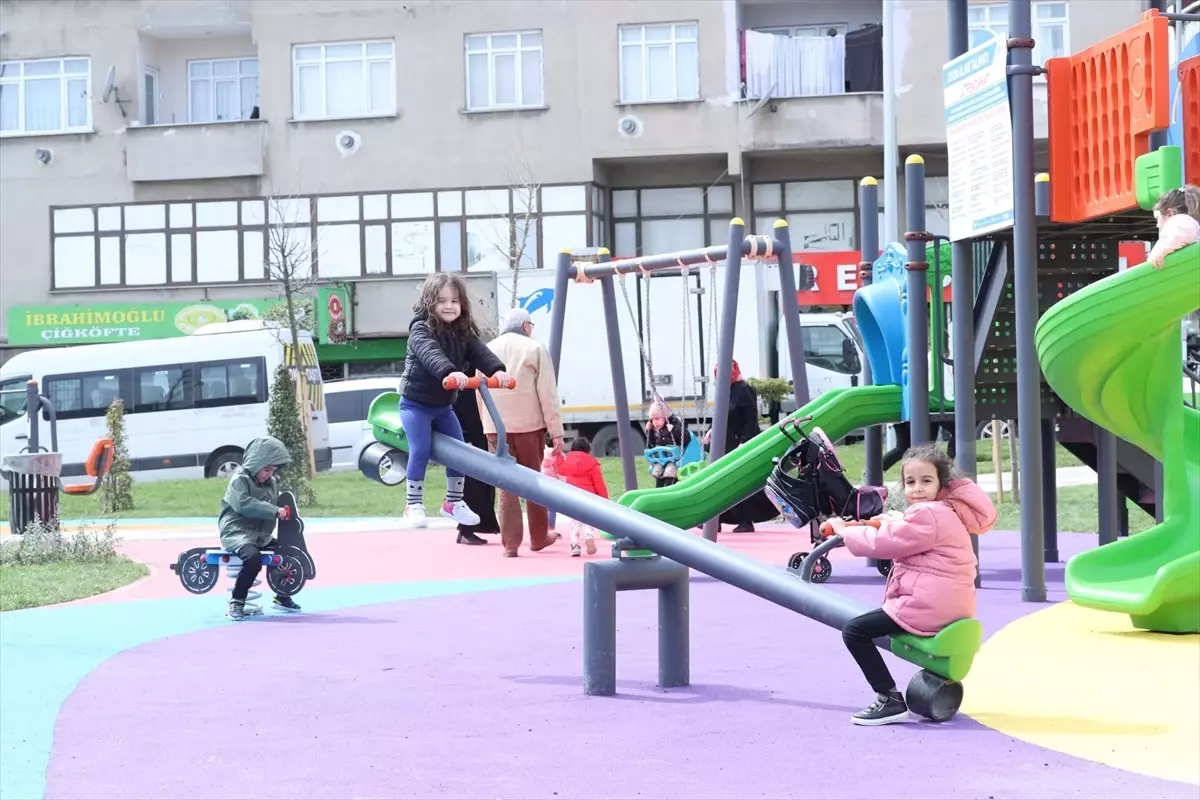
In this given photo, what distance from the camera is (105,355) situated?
95.9 ft

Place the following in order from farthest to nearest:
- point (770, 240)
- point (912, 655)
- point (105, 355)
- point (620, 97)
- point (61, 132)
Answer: point (61, 132), point (620, 97), point (105, 355), point (770, 240), point (912, 655)

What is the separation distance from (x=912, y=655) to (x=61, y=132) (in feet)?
122

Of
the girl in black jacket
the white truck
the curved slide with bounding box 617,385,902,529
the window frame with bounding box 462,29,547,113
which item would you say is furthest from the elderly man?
the window frame with bounding box 462,29,547,113

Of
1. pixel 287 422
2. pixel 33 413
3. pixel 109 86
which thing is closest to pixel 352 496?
pixel 287 422

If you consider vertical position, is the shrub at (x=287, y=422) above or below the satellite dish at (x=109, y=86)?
below

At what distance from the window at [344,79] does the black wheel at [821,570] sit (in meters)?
28.4

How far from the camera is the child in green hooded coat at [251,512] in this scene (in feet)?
35.1

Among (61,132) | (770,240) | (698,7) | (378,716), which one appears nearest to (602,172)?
(698,7)

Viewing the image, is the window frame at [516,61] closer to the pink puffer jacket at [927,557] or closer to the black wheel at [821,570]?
the black wheel at [821,570]

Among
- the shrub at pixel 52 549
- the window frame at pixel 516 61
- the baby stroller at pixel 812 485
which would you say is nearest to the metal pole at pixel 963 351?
the baby stroller at pixel 812 485

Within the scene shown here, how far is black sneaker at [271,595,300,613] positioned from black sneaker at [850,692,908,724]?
18.0 feet

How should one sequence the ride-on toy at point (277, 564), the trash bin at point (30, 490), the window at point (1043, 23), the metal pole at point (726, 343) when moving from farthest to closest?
the window at point (1043, 23)
the trash bin at point (30, 490)
the metal pole at point (726, 343)
the ride-on toy at point (277, 564)

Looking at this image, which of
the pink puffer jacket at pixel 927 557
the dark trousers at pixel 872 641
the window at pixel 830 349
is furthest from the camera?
the window at pixel 830 349

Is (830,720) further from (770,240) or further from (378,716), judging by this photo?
(770,240)
